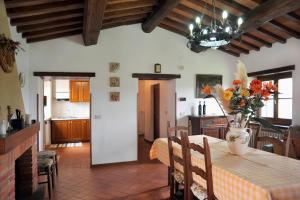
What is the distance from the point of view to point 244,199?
1760 millimetres

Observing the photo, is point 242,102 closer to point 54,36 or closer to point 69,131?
point 54,36

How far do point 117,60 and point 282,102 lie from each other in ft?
11.9

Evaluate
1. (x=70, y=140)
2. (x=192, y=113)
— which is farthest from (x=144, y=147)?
(x=70, y=140)

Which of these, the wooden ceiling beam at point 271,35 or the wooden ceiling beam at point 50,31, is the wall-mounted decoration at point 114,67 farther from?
the wooden ceiling beam at point 271,35

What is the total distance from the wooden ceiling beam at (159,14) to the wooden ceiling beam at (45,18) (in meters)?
1.31

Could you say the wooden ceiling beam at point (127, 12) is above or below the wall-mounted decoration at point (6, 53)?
above

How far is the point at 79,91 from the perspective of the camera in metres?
7.56

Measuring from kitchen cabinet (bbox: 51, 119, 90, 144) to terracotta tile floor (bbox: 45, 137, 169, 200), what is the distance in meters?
1.84

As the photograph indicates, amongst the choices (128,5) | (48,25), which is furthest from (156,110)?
(48,25)

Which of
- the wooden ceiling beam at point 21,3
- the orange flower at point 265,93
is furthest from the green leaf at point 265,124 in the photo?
the wooden ceiling beam at point 21,3

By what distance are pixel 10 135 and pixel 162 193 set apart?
2.24 metres

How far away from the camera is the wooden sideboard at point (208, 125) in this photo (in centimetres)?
521

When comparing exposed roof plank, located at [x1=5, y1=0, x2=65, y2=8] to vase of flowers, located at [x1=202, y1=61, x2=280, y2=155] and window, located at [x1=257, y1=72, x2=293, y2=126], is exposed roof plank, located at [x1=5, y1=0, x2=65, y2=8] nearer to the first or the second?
vase of flowers, located at [x1=202, y1=61, x2=280, y2=155]

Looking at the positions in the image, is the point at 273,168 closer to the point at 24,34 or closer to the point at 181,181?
the point at 181,181
